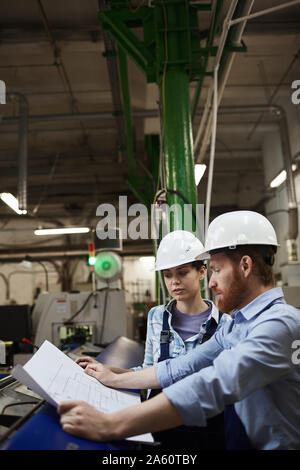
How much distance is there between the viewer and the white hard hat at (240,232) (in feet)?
4.46

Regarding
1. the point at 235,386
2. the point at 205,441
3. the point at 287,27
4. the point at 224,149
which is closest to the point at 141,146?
the point at 224,149

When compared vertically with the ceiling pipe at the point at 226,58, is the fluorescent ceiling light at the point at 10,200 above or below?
below

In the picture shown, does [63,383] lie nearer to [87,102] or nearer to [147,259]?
[87,102]

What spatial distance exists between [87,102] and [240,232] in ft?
16.2

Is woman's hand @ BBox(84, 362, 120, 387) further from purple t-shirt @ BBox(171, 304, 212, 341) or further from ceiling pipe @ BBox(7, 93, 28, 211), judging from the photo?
ceiling pipe @ BBox(7, 93, 28, 211)

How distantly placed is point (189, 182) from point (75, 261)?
29.4 feet

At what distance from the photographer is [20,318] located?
14.4ft

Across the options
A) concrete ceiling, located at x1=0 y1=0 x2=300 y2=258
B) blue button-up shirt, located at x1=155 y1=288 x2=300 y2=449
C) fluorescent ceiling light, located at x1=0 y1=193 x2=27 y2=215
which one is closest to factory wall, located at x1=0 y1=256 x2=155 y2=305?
concrete ceiling, located at x1=0 y1=0 x2=300 y2=258

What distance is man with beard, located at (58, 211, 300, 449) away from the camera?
98cm

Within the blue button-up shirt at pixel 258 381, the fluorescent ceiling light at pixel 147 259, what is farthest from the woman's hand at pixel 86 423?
the fluorescent ceiling light at pixel 147 259

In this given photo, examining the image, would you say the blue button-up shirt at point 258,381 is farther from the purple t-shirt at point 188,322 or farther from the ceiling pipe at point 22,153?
the ceiling pipe at point 22,153

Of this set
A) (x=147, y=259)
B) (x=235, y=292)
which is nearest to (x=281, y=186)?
(x=147, y=259)

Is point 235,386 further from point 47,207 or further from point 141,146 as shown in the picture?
point 47,207

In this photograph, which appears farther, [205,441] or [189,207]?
[189,207]
